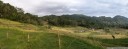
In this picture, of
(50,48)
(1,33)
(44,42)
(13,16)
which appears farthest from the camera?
(13,16)

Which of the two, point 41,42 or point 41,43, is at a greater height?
point 41,42

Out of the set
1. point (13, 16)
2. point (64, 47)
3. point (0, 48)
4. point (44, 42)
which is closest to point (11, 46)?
point (0, 48)

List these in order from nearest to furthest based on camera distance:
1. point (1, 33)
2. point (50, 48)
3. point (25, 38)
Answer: point (50, 48) → point (25, 38) → point (1, 33)

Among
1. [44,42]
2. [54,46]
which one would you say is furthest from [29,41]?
[54,46]

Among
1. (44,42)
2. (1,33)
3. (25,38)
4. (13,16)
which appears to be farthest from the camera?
(13,16)

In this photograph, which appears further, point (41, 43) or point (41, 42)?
point (41, 42)

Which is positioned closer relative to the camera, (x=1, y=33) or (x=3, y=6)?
(x=1, y=33)

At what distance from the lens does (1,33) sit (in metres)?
64.4

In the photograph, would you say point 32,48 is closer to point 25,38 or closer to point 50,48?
point 50,48

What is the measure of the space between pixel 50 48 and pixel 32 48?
10.3 feet

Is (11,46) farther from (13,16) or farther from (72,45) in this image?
(13,16)

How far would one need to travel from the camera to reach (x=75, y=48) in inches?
1948

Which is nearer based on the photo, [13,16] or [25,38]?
[25,38]

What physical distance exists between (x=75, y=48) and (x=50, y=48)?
4118mm
